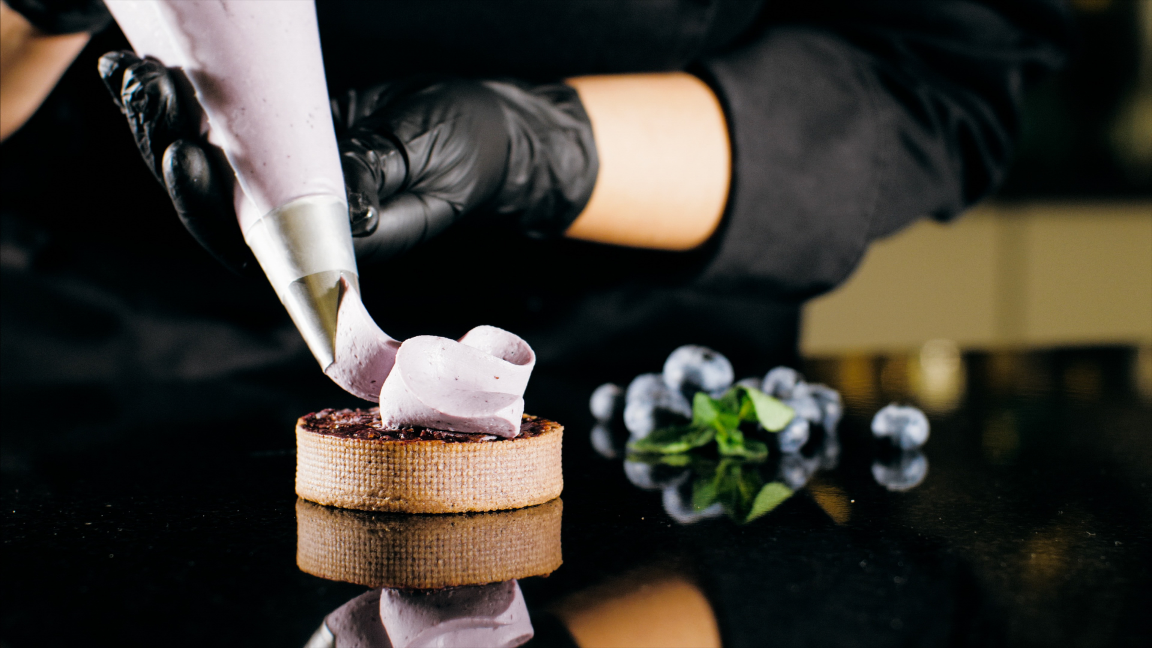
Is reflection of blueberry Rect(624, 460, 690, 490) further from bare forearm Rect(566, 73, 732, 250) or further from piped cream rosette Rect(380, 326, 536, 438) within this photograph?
bare forearm Rect(566, 73, 732, 250)

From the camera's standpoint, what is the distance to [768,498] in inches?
19.5

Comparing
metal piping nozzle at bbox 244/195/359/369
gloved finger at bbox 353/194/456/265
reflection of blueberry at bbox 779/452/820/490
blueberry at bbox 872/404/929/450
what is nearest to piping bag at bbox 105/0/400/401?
metal piping nozzle at bbox 244/195/359/369

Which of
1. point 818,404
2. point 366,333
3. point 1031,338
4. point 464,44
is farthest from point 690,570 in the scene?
point 1031,338

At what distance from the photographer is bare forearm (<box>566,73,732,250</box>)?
891mm

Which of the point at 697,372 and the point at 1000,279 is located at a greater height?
the point at 697,372

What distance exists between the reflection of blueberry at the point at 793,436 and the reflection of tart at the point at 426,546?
20cm

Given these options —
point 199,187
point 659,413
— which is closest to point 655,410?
point 659,413

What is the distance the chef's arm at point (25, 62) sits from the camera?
2.19ft

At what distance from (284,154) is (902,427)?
44 cm

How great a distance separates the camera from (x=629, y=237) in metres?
0.93

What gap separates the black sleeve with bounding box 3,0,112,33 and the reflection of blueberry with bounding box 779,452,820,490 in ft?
1.94

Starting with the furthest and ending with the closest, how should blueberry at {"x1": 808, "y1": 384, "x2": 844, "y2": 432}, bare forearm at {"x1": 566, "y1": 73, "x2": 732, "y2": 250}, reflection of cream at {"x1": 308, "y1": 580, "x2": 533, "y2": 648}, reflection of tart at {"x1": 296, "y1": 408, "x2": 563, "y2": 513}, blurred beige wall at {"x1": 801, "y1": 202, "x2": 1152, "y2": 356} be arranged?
blurred beige wall at {"x1": 801, "y1": 202, "x2": 1152, "y2": 356}, bare forearm at {"x1": 566, "y1": 73, "x2": 732, "y2": 250}, blueberry at {"x1": 808, "y1": 384, "x2": 844, "y2": 432}, reflection of tart at {"x1": 296, "y1": 408, "x2": 563, "y2": 513}, reflection of cream at {"x1": 308, "y1": 580, "x2": 533, "y2": 648}

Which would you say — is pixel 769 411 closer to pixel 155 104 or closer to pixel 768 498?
pixel 768 498

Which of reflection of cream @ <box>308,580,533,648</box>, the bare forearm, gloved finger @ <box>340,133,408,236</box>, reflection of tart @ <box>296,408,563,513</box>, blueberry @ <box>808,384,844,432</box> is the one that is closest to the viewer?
reflection of cream @ <box>308,580,533,648</box>
